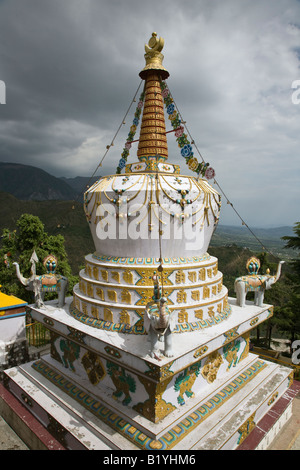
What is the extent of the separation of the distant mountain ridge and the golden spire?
394ft

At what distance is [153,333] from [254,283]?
4574 millimetres

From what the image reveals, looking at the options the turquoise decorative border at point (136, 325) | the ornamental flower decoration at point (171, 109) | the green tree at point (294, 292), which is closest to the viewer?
the turquoise decorative border at point (136, 325)

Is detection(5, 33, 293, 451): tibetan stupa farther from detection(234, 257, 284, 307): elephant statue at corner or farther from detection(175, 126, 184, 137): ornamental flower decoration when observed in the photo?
detection(234, 257, 284, 307): elephant statue at corner

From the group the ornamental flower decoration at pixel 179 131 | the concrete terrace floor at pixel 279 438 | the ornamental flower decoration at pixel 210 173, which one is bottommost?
the concrete terrace floor at pixel 279 438

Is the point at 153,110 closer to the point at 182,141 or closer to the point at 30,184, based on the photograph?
the point at 182,141

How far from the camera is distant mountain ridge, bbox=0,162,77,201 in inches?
4847

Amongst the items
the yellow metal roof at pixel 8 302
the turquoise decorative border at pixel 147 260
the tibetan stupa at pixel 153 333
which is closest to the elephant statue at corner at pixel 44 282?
the tibetan stupa at pixel 153 333

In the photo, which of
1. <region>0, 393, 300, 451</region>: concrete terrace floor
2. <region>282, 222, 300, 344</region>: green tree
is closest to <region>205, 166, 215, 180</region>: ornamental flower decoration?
<region>282, 222, 300, 344</region>: green tree

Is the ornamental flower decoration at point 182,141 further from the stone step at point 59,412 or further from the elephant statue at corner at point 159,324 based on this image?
the stone step at point 59,412

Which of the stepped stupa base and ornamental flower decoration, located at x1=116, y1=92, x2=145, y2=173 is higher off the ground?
ornamental flower decoration, located at x1=116, y1=92, x2=145, y2=173

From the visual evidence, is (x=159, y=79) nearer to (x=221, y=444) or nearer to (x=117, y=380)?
(x=117, y=380)

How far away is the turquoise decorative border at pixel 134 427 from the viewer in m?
5.16

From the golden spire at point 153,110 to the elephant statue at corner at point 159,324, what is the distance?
16.0 feet
